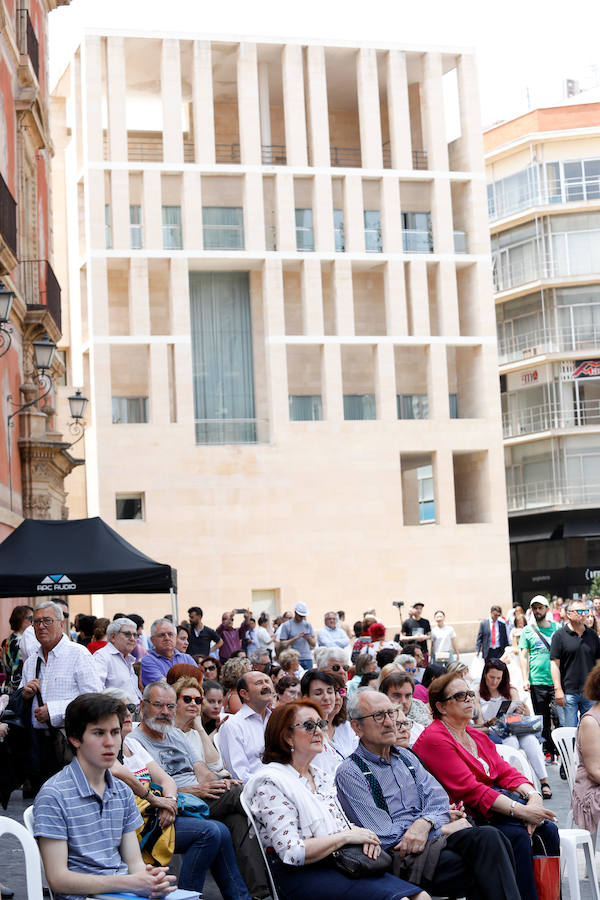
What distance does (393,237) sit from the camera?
45.0 meters

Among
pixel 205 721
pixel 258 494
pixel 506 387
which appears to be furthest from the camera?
pixel 506 387

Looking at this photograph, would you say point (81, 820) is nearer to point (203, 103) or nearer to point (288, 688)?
point (288, 688)

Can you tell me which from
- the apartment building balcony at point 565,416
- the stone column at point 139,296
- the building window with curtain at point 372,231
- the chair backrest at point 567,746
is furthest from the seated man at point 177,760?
the apartment building balcony at point 565,416

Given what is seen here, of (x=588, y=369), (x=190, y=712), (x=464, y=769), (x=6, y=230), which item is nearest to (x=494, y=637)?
(x=6, y=230)

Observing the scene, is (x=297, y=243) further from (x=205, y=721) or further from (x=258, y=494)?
(x=205, y=721)

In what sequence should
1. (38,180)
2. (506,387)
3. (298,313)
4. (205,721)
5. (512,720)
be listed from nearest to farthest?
1. (205,721)
2. (512,720)
3. (38,180)
4. (298,313)
5. (506,387)

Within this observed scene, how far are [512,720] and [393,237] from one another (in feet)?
114

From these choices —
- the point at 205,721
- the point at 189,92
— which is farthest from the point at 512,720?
the point at 189,92

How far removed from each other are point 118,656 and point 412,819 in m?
4.42

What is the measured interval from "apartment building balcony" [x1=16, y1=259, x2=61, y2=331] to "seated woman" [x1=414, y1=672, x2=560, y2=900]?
16.8m

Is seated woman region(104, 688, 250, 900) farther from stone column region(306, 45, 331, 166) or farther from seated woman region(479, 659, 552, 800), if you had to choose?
stone column region(306, 45, 331, 166)

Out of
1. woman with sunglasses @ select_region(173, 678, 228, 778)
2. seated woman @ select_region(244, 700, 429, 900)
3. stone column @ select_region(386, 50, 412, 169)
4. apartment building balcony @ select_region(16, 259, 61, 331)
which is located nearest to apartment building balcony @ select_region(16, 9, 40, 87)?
apartment building balcony @ select_region(16, 259, 61, 331)

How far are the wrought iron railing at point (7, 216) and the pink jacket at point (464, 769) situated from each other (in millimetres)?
12103

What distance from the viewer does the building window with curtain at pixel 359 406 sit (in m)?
44.9
